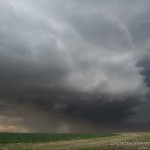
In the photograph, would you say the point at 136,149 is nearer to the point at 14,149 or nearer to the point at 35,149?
the point at 35,149

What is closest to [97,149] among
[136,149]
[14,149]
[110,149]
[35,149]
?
[110,149]

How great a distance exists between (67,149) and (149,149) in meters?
12.0

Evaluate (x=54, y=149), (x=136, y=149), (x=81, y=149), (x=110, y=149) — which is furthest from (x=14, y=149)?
(x=136, y=149)

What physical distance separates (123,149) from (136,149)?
1.80m

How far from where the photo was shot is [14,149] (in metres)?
52.5

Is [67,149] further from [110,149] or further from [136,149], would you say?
[136,149]

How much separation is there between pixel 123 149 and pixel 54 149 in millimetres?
10487

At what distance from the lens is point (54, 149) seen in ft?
167

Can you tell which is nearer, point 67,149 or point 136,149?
point 136,149

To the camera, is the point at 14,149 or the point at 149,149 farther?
the point at 14,149

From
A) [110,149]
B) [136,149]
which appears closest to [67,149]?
[110,149]

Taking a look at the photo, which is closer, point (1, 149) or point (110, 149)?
point (110, 149)

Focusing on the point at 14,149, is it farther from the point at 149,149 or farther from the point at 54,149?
the point at 149,149

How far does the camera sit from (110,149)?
47.9 m
